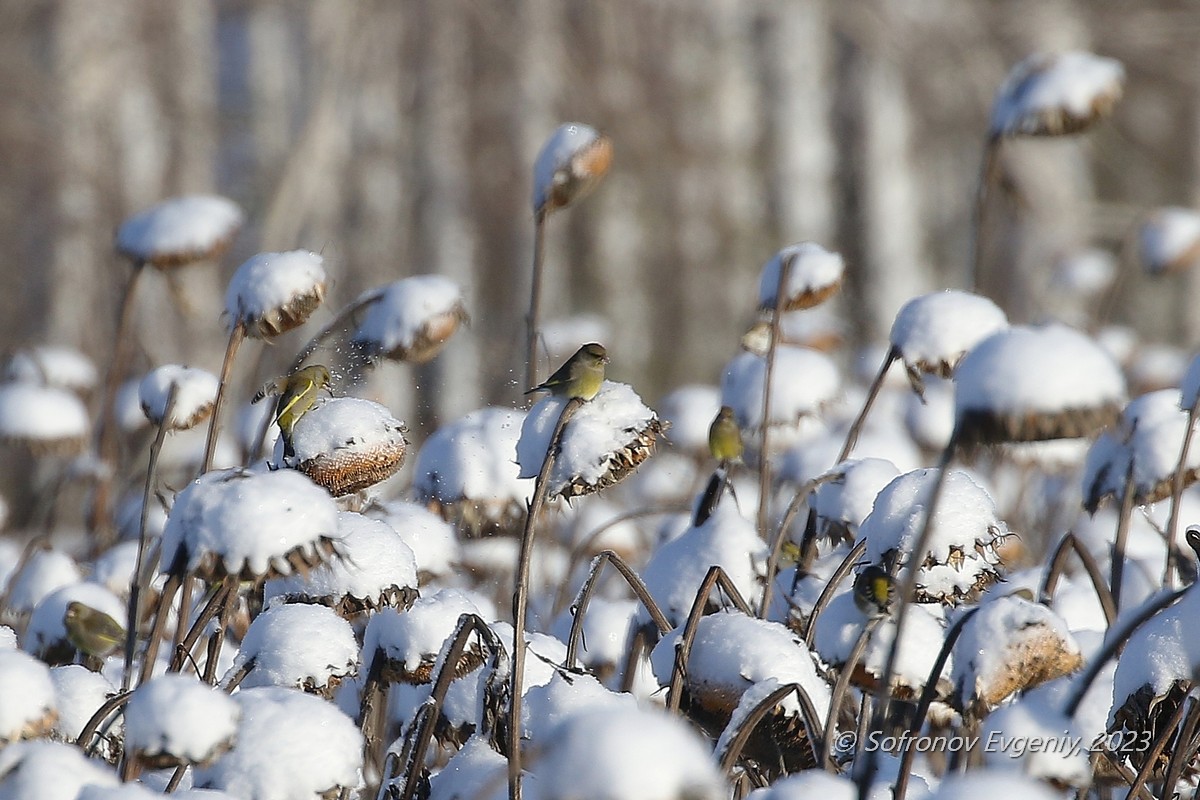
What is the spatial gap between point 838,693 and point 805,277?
1.03 meters

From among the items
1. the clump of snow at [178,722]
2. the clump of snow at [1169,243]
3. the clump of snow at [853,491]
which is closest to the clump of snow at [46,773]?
the clump of snow at [178,722]

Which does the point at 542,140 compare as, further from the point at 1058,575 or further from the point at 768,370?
the point at 1058,575

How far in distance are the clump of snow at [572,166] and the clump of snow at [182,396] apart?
615mm

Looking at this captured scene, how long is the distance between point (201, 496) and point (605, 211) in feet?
47.3

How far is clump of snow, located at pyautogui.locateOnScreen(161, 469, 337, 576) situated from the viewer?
124 cm

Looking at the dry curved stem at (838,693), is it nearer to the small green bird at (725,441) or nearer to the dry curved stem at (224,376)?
the small green bird at (725,441)

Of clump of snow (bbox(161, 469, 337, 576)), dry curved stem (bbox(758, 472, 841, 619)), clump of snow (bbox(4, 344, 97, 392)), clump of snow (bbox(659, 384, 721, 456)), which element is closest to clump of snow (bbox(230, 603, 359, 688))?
clump of snow (bbox(161, 469, 337, 576))

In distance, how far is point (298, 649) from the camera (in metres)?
1.54

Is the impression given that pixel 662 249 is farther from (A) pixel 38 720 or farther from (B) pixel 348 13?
(A) pixel 38 720

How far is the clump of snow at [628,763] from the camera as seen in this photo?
811 millimetres

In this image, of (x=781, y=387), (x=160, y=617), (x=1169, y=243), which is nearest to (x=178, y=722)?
(x=160, y=617)

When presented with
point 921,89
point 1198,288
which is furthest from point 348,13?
point 1198,288

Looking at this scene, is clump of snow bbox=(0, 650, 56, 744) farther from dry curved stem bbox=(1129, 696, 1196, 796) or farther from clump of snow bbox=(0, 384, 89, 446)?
clump of snow bbox=(0, 384, 89, 446)

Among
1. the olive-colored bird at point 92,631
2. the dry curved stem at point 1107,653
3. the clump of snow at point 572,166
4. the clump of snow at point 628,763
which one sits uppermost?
the clump of snow at point 572,166
